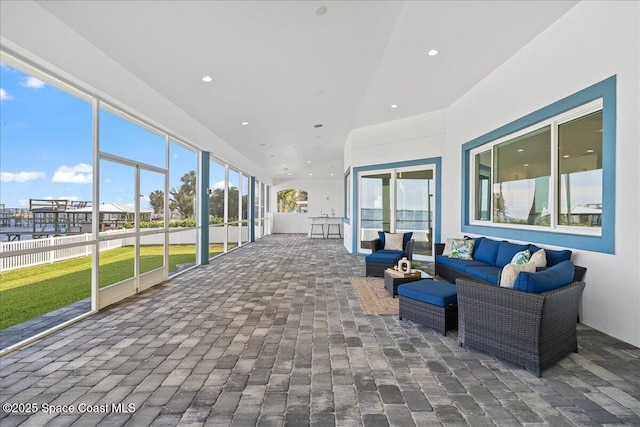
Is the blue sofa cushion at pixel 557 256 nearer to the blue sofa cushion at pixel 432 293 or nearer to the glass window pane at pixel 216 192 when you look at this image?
the blue sofa cushion at pixel 432 293

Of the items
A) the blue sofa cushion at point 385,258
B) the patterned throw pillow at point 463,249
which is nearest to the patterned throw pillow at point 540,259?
the patterned throw pillow at point 463,249

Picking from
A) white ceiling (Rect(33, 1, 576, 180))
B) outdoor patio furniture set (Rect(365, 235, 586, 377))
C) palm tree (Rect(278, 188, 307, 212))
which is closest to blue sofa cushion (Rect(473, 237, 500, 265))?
outdoor patio furniture set (Rect(365, 235, 586, 377))

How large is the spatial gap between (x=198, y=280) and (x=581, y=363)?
18.4 feet

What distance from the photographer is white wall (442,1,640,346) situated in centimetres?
315

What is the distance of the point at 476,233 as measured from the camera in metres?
6.34

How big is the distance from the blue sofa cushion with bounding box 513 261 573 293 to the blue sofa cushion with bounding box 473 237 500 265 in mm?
2387

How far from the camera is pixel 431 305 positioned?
3.48m

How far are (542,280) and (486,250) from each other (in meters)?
2.88

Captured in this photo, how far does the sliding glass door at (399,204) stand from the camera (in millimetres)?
8328

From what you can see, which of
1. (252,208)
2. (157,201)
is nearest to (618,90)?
(157,201)

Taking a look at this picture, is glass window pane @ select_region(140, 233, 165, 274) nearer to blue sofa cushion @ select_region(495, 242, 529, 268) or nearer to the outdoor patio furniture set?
the outdoor patio furniture set

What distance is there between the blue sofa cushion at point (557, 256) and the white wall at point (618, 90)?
0.40ft

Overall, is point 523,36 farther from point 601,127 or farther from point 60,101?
point 60,101

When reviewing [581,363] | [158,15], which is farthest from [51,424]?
[581,363]
